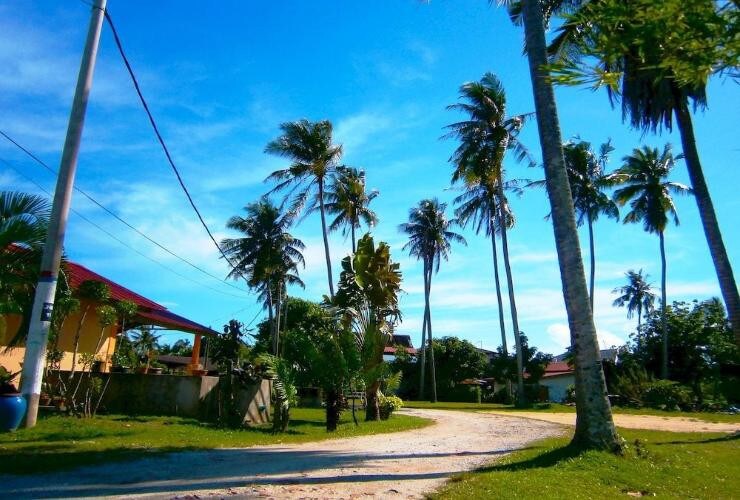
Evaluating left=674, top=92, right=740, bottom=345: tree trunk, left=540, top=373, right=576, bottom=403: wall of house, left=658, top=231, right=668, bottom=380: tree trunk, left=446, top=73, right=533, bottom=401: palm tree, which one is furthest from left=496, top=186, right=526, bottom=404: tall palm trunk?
left=540, top=373, right=576, bottom=403: wall of house

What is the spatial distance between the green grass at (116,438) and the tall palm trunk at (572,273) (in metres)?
6.45

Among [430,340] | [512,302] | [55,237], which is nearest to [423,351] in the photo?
[430,340]

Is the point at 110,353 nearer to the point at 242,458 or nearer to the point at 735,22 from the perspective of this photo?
the point at 242,458

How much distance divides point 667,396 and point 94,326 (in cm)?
2777

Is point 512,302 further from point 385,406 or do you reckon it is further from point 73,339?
point 73,339

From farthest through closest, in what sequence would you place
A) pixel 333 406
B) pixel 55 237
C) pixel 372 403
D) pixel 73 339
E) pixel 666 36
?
pixel 372 403
pixel 73 339
pixel 333 406
pixel 55 237
pixel 666 36

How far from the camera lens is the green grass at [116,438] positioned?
8.23 meters

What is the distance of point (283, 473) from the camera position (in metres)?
8.12

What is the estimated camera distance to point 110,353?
2045cm

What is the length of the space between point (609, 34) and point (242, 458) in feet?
28.1

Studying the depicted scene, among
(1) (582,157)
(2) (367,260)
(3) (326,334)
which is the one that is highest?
(1) (582,157)

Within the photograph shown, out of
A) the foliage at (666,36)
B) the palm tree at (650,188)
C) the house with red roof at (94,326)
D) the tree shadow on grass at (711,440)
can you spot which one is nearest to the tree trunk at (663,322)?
the palm tree at (650,188)

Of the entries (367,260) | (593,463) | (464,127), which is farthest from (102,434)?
(464,127)

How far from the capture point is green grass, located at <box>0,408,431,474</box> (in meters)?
8.23
